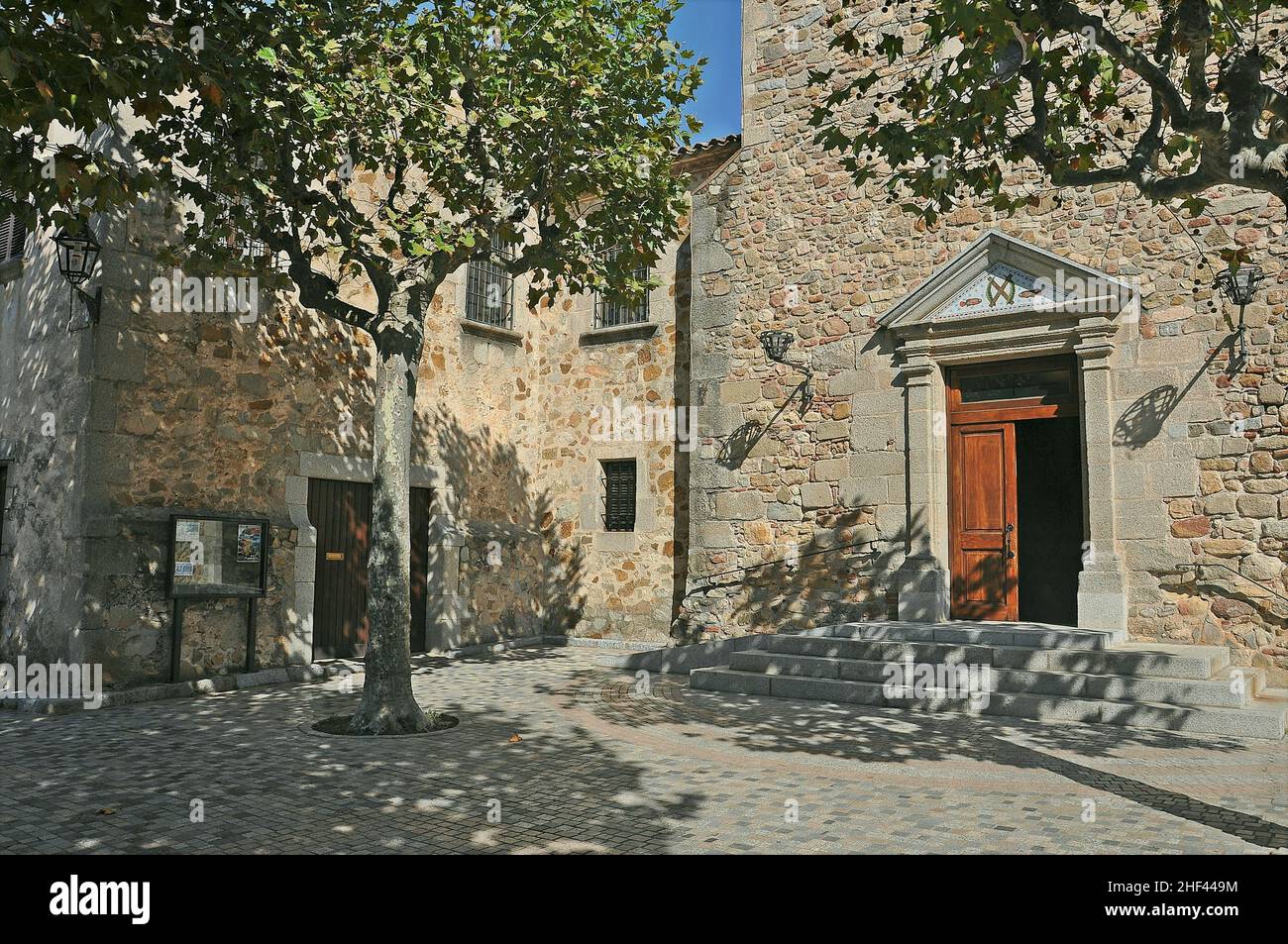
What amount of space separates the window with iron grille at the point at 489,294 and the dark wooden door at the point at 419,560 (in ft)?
8.90

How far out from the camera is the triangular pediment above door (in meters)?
9.62

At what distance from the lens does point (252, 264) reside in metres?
8.71

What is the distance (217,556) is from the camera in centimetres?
942

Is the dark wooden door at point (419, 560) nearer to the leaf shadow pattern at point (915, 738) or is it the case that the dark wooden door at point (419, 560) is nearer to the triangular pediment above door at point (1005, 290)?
the leaf shadow pattern at point (915, 738)

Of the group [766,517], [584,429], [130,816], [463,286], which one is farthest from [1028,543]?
[130,816]

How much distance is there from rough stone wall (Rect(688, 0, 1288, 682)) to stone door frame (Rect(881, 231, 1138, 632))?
173mm

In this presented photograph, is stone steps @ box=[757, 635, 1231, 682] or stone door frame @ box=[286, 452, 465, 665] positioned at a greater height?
stone door frame @ box=[286, 452, 465, 665]

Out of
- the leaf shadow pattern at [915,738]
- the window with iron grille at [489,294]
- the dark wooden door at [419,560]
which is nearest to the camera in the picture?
the leaf shadow pattern at [915,738]

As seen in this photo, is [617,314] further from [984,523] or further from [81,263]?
[81,263]

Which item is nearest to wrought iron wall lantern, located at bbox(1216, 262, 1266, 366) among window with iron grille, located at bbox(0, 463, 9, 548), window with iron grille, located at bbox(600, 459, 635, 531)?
window with iron grille, located at bbox(600, 459, 635, 531)

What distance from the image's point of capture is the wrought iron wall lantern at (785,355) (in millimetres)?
11297

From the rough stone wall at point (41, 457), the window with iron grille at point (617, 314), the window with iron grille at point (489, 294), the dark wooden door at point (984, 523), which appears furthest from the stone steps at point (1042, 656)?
the rough stone wall at point (41, 457)

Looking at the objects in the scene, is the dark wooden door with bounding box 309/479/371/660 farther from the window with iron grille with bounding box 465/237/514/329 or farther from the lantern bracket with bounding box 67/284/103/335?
the window with iron grille with bounding box 465/237/514/329
